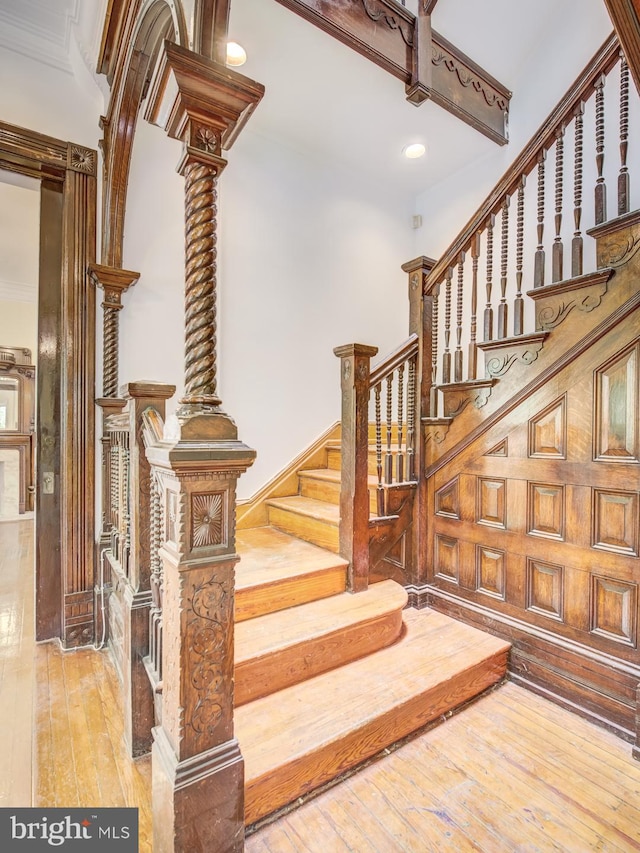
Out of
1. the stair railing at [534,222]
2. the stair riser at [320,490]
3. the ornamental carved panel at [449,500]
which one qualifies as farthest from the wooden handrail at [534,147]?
the stair riser at [320,490]

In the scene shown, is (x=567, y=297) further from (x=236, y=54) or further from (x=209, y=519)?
(x=236, y=54)

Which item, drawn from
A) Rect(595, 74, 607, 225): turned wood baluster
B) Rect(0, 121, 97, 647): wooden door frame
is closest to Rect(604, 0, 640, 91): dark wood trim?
Rect(595, 74, 607, 225): turned wood baluster

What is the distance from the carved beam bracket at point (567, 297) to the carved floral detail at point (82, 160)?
2.54 meters

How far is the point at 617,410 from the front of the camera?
1779mm

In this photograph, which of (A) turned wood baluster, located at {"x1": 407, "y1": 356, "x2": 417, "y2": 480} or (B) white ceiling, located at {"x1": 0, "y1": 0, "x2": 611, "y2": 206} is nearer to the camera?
(B) white ceiling, located at {"x1": 0, "y1": 0, "x2": 611, "y2": 206}

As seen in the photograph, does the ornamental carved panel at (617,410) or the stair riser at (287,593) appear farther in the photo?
the stair riser at (287,593)

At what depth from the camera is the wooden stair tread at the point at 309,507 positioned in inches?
99.6

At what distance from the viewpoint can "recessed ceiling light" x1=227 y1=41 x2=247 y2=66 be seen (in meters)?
2.53

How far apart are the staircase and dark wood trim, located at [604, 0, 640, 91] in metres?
2.03

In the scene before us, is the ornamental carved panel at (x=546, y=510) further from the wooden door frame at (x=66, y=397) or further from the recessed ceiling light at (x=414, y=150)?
the recessed ceiling light at (x=414, y=150)

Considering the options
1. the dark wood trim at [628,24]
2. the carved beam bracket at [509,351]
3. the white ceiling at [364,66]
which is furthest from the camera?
the white ceiling at [364,66]

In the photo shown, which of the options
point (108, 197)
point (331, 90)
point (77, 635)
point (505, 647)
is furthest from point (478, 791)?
point (331, 90)

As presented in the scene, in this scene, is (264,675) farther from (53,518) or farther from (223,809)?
(53,518)

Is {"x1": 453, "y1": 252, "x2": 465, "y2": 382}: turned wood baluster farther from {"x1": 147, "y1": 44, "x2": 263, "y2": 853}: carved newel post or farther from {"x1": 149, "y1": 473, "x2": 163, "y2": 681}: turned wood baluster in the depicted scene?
{"x1": 149, "y1": 473, "x2": 163, "y2": 681}: turned wood baluster
